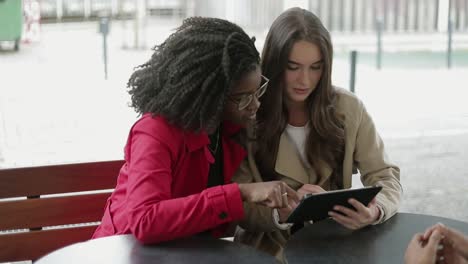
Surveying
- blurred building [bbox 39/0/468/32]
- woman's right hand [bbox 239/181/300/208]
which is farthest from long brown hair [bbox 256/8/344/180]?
blurred building [bbox 39/0/468/32]

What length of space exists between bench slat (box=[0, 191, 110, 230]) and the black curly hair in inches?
28.8

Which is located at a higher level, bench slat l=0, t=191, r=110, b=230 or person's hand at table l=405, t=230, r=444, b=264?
person's hand at table l=405, t=230, r=444, b=264

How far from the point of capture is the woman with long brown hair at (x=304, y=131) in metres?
2.33

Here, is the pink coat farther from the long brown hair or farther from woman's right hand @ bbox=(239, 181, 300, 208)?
the long brown hair

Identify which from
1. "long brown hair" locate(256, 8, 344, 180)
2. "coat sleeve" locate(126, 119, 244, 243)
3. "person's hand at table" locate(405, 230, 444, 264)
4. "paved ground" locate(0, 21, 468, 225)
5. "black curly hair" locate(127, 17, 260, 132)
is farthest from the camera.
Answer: "paved ground" locate(0, 21, 468, 225)

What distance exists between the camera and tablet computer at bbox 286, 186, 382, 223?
6.25 ft

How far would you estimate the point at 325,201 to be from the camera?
1951 mm

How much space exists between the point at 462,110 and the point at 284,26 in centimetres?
545

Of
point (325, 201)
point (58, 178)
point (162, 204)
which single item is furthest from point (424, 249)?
point (58, 178)

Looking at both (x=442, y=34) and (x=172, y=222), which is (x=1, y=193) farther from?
(x=442, y=34)

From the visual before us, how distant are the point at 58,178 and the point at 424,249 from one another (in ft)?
4.65

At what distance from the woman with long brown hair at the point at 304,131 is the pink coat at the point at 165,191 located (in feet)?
1.11

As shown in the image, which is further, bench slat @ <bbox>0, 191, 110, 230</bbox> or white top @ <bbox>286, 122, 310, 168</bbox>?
bench slat @ <bbox>0, 191, 110, 230</bbox>

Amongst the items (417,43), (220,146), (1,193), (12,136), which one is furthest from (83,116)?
(417,43)
